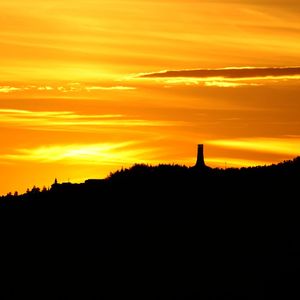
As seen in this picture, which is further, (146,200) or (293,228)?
(146,200)

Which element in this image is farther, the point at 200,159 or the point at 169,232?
the point at 200,159

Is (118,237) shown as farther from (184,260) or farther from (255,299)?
(255,299)

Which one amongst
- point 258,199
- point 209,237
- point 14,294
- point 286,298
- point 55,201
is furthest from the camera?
point 55,201

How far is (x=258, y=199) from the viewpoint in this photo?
47.9 meters

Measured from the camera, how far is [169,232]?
45781 millimetres

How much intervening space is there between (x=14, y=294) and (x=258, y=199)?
432 inches

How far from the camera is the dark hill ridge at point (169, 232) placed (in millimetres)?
40312

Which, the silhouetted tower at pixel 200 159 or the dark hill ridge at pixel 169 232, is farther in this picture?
the silhouetted tower at pixel 200 159

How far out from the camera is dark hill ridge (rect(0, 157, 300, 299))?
40312 millimetres

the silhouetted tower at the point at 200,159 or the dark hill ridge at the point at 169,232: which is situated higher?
the silhouetted tower at the point at 200,159

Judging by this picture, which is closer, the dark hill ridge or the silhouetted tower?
the dark hill ridge

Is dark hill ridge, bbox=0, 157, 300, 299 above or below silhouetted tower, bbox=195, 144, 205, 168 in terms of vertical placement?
below

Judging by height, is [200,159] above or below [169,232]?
above

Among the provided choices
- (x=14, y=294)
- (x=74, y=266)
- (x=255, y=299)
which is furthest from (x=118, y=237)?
(x=255, y=299)
